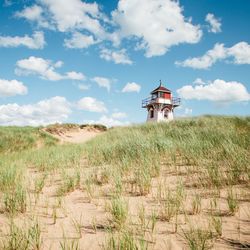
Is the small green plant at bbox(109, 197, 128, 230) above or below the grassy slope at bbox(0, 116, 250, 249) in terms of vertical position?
below

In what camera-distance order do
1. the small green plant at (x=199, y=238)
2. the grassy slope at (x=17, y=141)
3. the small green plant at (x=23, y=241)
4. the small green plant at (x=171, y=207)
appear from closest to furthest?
the small green plant at (x=199, y=238)
the small green plant at (x=23, y=241)
the small green plant at (x=171, y=207)
the grassy slope at (x=17, y=141)

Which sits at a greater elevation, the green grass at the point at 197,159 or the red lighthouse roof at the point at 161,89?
the red lighthouse roof at the point at 161,89

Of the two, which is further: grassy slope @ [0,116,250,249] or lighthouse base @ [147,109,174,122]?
lighthouse base @ [147,109,174,122]

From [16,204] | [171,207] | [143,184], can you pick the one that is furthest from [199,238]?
[16,204]

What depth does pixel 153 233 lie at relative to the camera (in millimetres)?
3018

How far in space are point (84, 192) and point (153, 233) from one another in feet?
7.61

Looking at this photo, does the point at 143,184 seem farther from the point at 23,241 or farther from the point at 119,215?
the point at 23,241

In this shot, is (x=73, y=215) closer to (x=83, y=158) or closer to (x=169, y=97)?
(x=83, y=158)

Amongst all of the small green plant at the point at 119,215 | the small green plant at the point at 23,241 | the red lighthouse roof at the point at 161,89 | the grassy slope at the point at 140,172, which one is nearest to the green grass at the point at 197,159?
the grassy slope at the point at 140,172

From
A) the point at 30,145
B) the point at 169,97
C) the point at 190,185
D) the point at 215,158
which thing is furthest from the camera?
the point at 169,97

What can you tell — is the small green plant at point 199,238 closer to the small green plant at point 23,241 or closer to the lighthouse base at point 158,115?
the small green plant at point 23,241

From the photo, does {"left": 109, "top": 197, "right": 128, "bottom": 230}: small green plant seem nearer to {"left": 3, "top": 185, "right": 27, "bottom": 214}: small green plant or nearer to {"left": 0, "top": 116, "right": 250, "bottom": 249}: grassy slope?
{"left": 0, "top": 116, "right": 250, "bottom": 249}: grassy slope

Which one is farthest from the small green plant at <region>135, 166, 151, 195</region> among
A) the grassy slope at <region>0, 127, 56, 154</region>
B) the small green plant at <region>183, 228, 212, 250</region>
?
the grassy slope at <region>0, 127, 56, 154</region>

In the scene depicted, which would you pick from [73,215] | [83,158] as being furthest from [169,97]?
[73,215]
